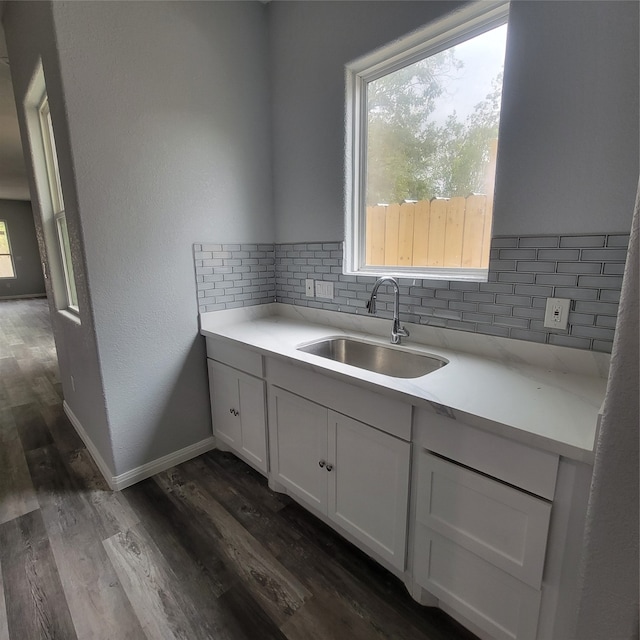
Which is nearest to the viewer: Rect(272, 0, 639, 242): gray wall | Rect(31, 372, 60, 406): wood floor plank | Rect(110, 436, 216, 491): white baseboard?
Rect(272, 0, 639, 242): gray wall

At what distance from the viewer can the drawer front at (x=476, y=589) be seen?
98cm

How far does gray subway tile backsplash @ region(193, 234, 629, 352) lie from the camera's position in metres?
1.19

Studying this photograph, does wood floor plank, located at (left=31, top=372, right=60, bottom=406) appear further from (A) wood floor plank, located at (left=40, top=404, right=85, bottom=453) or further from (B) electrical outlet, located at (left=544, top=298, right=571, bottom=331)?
(B) electrical outlet, located at (left=544, top=298, right=571, bottom=331)

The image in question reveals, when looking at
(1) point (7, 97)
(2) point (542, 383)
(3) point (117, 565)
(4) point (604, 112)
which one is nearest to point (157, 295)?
(3) point (117, 565)

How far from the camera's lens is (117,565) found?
4.70 feet

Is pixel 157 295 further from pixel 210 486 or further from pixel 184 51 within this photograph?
pixel 184 51

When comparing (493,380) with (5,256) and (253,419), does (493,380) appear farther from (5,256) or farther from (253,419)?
(5,256)

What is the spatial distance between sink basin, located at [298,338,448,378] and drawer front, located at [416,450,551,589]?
1.65ft

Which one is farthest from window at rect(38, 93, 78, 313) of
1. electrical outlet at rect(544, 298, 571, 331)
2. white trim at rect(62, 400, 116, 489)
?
electrical outlet at rect(544, 298, 571, 331)

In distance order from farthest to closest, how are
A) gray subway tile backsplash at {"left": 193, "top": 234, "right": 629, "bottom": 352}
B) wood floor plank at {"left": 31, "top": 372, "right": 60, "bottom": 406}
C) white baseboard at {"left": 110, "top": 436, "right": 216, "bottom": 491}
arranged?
1. wood floor plank at {"left": 31, "top": 372, "right": 60, "bottom": 406}
2. white baseboard at {"left": 110, "top": 436, "right": 216, "bottom": 491}
3. gray subway tile backsplash at {"left": 193, "top": 234, "right": 629, "bottom": 352}

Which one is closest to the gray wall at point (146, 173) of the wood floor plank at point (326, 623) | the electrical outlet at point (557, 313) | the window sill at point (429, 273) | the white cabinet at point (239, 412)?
the white cabinet at point (239, 412)

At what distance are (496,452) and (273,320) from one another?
159cm

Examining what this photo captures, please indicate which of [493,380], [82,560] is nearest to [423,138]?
[493,380]

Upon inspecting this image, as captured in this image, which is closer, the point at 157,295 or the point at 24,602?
the point at 24,602
